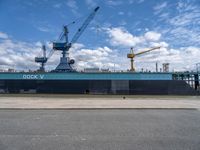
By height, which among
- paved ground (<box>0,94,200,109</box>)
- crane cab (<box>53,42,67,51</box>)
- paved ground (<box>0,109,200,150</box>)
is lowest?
paved ground (<box>0,94,200,109</box>)

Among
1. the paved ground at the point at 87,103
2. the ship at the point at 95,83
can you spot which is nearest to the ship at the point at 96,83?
the ship at the point at 95,83

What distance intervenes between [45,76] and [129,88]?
55.6ft

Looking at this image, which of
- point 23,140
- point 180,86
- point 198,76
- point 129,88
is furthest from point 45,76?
point 23,140

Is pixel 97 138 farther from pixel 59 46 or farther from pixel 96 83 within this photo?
pixel 59 46

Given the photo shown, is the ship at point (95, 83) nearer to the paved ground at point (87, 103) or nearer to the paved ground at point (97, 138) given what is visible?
the paved ground at point (87, 103)

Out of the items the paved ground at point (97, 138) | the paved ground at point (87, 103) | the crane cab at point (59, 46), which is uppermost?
the crane cab at point (59, 46)

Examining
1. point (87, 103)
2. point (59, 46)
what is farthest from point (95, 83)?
point (59, 46)

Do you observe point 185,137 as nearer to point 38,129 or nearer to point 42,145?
point 42,145

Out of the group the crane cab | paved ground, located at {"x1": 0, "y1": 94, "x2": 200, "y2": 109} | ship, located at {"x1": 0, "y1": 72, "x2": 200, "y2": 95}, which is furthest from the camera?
the crane cab

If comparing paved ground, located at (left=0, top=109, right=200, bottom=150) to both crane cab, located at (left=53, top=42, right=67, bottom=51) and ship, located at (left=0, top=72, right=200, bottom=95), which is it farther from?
crane cab, located at (left=53, top=42, right=67, bottom=51)

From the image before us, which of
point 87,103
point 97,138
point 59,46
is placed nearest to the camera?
point 97,138

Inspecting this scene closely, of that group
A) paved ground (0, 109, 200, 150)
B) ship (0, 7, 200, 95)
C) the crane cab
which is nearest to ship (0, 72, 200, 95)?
ship (0, 7, 200, 95)

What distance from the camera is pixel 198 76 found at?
57.2m

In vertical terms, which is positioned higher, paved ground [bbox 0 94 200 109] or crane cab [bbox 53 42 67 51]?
crane cab [bbox 53 42 67 51]
